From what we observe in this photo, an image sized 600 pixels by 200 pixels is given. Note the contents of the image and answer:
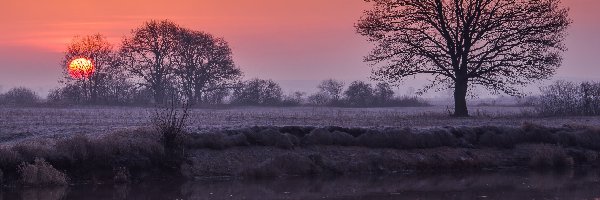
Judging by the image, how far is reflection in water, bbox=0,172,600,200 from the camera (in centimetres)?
2575

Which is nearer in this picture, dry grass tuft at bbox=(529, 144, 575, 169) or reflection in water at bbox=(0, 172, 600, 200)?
reflection in water at bbox=(0, 172, 600, 200)

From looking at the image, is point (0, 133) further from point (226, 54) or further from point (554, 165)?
point (226, 54)

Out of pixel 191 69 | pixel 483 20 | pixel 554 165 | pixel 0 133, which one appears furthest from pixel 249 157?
pixel 191 69

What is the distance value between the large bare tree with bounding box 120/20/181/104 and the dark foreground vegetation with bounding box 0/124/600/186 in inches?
2152

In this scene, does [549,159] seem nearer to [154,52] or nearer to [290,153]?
[290,153]

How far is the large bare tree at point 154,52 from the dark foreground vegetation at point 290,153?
54.7 metres

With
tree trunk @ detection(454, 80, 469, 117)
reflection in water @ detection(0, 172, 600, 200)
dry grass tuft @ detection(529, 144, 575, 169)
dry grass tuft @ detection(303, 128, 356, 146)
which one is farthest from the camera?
tree trunk @ detection(454, 80, 469, 117)

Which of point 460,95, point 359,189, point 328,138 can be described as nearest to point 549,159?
point 328,138

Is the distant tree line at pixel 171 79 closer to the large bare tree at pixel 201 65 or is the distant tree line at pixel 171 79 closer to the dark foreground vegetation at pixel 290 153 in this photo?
the large bare tree at pixel 201 65

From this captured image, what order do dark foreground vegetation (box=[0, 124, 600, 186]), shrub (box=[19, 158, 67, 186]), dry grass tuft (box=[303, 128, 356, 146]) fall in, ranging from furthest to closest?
dry grass tuft (box=[303, 128, 356, 146]) → dark foreground vegetation (box=[0, 124, 600, 186]) → shrub (box=[19, 158, 67, 186])

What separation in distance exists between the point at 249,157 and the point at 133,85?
204ft

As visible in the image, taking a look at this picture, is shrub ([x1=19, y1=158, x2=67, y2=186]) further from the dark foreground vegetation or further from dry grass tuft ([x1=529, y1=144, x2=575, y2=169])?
dry grass tuft ([x1=529, y1=144, x2=575, y2=169])

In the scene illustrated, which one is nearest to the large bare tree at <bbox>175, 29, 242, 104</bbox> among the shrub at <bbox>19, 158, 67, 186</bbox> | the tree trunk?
the tree trunk

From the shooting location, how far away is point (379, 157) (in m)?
32.9
